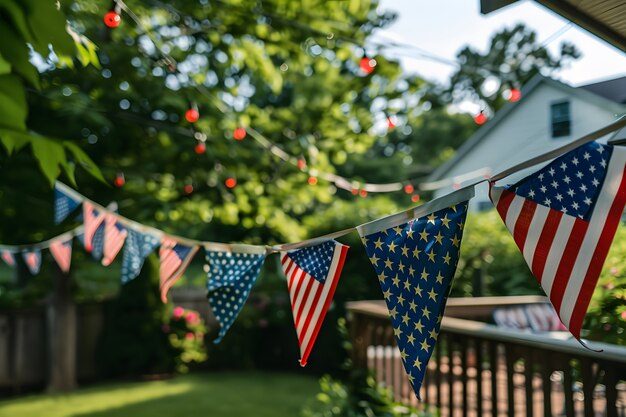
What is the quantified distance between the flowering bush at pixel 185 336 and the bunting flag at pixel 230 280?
18.0 feet

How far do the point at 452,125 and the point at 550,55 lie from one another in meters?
15.5

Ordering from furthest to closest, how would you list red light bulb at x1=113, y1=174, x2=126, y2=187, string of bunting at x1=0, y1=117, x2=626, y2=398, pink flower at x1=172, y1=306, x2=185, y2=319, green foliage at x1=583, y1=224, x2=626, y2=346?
pink flower at x1=172, y1=306, x2=185, y2=319 → red light bulb at x1=113, y1=174, x2=126, y2=187 → green foliage at x1=583, y1=224, x2=626, y2=346 → string of bunting at x1=0, y1=117, x2=626, y2=398

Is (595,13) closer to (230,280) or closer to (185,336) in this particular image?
(230,280)

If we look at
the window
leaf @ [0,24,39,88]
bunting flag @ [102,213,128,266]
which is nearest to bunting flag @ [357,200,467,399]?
leaf @ [0,24,39,88]

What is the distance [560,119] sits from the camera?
19.2 feet

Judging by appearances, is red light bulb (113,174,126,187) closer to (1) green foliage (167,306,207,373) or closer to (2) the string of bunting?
(1) green foliage (167,306,207,373)

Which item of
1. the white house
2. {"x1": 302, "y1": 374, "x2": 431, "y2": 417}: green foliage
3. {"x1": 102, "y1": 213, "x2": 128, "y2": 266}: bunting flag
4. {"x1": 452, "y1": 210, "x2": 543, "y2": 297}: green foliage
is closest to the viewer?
the white house

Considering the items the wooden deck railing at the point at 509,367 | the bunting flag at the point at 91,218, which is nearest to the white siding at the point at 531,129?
the wooden deck railing at the point at 509,367

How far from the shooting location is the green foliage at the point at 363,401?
430 centimetres

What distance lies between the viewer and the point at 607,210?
162 cm

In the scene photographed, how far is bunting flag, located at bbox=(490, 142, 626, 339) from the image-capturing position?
1.62 meters

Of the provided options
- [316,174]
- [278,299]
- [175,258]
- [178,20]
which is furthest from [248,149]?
[175,258]

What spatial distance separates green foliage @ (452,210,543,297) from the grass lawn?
2.73 metres

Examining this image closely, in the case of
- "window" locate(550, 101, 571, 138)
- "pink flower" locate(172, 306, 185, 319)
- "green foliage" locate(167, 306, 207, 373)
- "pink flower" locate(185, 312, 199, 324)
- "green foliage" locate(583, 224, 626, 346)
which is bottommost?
"green foliage" locate(167, 306, 207, 373)
